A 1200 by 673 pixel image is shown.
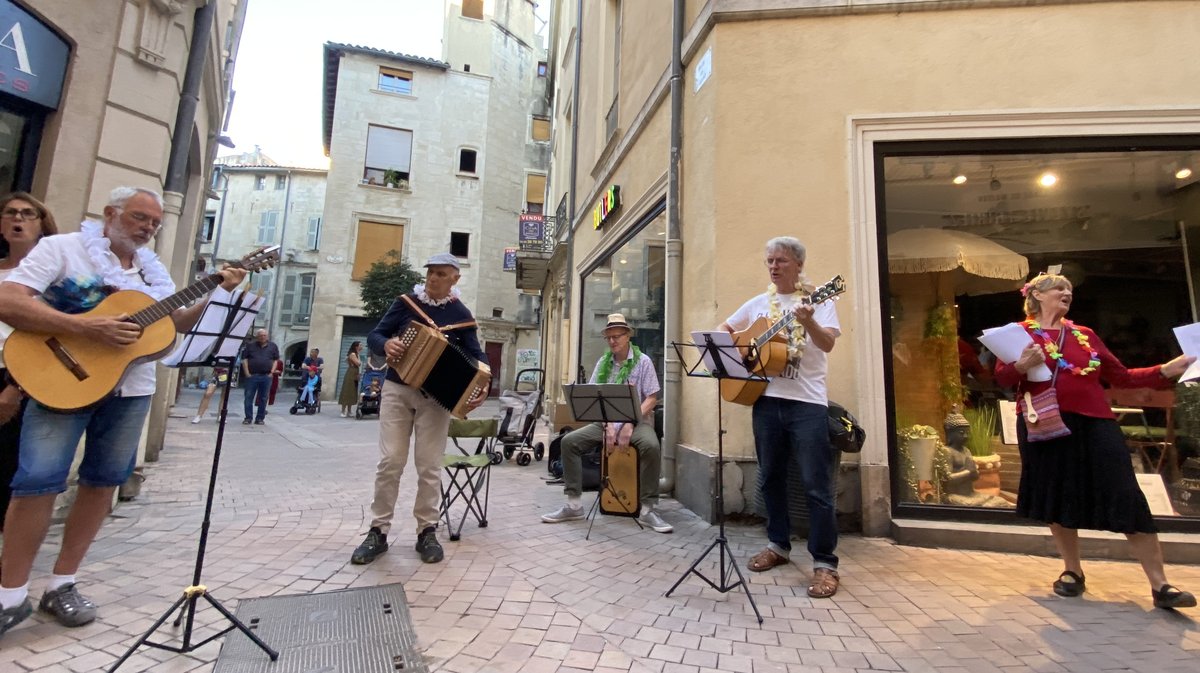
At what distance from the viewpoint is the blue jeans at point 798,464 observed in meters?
3.39

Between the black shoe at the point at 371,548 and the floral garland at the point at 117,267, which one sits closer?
the floral garland at the point at 117,267

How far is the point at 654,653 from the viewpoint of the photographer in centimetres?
256

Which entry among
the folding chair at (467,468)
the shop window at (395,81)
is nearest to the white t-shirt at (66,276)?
the folding chair at (467,468)

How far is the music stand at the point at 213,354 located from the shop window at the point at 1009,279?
465cm

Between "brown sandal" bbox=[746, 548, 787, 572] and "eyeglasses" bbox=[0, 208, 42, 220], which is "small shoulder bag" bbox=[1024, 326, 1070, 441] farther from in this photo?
"eyeglasses" bbox=[0, 208, 42, 220]

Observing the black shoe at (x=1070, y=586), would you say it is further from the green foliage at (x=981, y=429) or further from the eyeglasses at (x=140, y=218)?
the eyeglasses at (x=140, y=218)

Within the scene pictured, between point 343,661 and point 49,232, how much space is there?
2.87 metres

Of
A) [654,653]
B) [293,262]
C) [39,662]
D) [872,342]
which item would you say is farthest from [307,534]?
[293,262]

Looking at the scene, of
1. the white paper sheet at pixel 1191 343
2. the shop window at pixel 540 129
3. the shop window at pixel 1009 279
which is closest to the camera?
the white paper sheet at pixel 1191 343

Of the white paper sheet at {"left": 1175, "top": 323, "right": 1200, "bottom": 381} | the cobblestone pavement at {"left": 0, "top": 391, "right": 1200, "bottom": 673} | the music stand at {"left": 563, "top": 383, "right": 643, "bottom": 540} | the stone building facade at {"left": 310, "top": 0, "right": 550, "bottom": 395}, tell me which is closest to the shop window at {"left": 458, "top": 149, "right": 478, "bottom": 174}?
the stone building facade at {"left": 310, "top": 0, "right": 550, "bottom": 395}

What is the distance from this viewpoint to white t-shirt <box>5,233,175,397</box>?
2.56 m

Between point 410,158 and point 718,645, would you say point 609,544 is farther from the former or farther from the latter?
point 410,158

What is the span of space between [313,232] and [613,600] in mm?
35168

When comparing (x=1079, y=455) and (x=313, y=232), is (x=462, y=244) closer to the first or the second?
(x=313, y=232)
